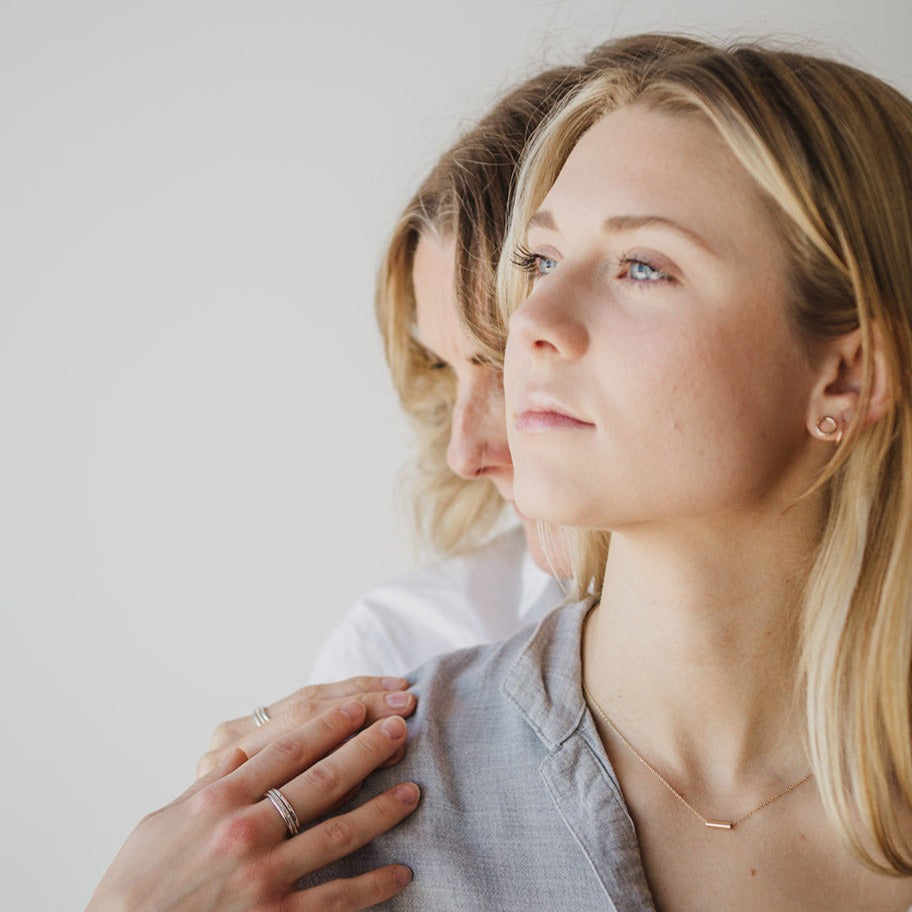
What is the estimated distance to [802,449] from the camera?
1.27m

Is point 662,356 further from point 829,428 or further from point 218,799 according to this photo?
point 218,799

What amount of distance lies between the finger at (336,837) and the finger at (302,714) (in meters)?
0.14

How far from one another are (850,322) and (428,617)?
1104mm

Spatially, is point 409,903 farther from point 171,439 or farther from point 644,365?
point 171,439

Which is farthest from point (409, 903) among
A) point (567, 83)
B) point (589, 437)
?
point (567, 83)

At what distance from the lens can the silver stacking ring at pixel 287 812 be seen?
4.05 ft

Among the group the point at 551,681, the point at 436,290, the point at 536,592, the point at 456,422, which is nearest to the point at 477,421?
the point at 456,422

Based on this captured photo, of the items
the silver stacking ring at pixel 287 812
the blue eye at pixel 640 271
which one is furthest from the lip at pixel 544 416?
the silver stacking ring at pixel 287 812

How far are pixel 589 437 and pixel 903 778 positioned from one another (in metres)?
0.53

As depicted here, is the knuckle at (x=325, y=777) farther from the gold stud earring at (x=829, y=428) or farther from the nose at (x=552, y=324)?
the gold stud earring at (x=829, y=428)

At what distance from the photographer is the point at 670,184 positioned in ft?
3.92

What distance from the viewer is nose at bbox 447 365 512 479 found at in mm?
1814

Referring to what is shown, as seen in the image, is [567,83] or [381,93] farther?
[381,93]

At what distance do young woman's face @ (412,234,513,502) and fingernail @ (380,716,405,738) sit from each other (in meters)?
0.59
